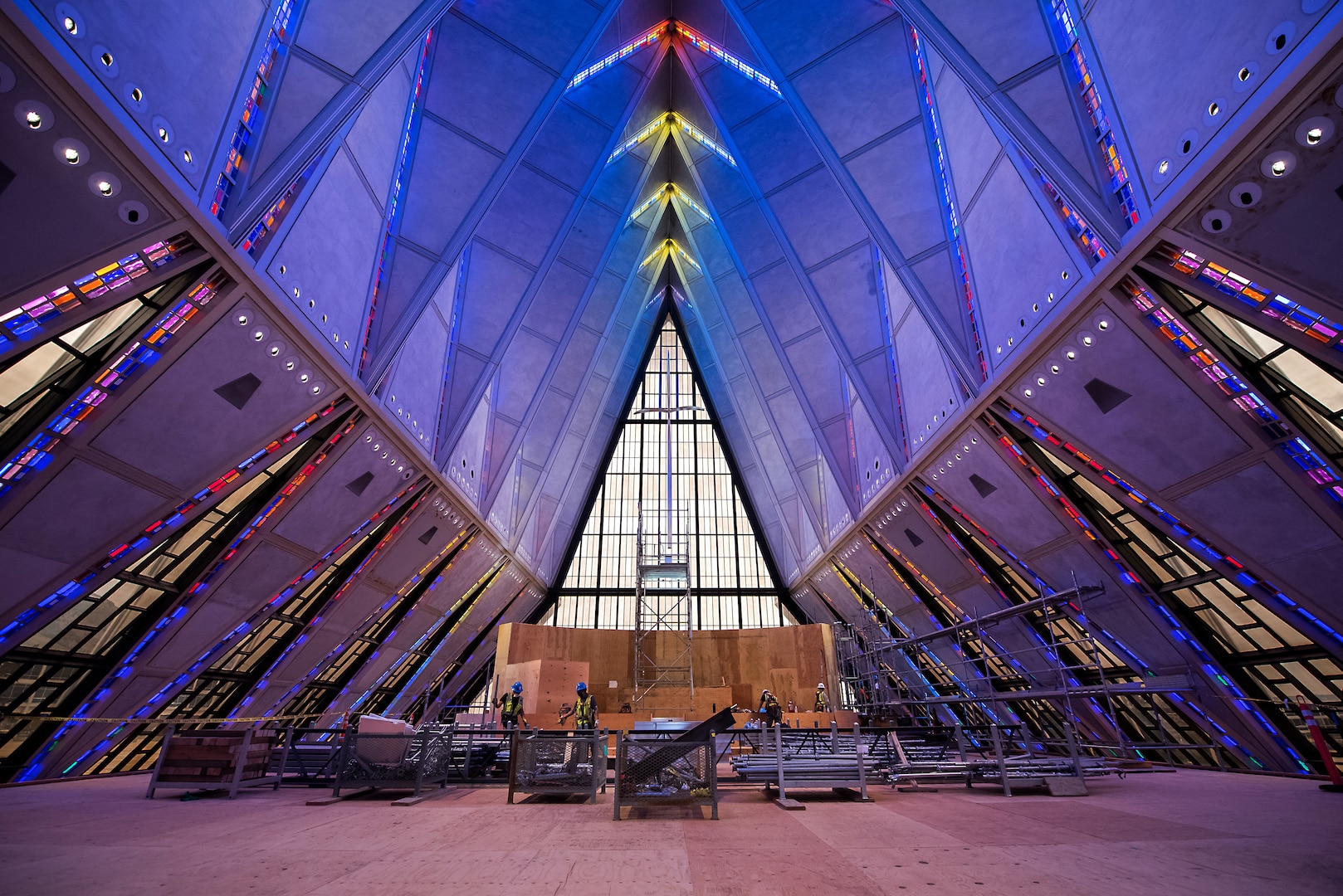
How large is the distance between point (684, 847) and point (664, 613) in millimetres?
22960

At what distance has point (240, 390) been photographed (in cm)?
783

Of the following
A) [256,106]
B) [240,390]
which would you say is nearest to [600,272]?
[256,106]

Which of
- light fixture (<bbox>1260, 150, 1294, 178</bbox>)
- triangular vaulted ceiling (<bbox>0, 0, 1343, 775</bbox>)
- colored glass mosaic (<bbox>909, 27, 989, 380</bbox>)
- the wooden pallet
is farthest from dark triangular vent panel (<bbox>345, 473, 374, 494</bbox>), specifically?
light fixture (<bbox>1260, 150, 1294, 178</bbox>)

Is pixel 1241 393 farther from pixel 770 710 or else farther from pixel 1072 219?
pixel 770 710

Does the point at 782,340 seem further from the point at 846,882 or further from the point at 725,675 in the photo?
the point at 846,882

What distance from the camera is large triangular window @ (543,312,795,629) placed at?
2884 centimetres

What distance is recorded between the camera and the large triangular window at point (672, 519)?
28844mm

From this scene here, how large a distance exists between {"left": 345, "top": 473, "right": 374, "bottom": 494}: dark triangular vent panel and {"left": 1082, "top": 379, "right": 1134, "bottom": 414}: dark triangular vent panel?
39.4 ft

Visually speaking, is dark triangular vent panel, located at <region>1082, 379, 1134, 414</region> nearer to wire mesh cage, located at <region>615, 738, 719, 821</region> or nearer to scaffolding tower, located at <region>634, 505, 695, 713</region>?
wire mesh cage, located at <region>615, 738, 719, 821</region>

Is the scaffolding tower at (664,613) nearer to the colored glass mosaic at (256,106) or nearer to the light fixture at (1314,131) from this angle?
the colored glass mosaic at (256,106)

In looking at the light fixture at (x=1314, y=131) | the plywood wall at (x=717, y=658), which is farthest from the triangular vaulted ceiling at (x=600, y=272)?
the plywood wall at (x=717, y=658)

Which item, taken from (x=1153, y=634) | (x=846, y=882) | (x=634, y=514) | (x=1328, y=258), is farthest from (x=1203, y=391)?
(x=634, y=514)

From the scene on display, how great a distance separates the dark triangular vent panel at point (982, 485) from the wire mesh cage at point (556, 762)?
8202 millimetres

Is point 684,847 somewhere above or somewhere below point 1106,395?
below
